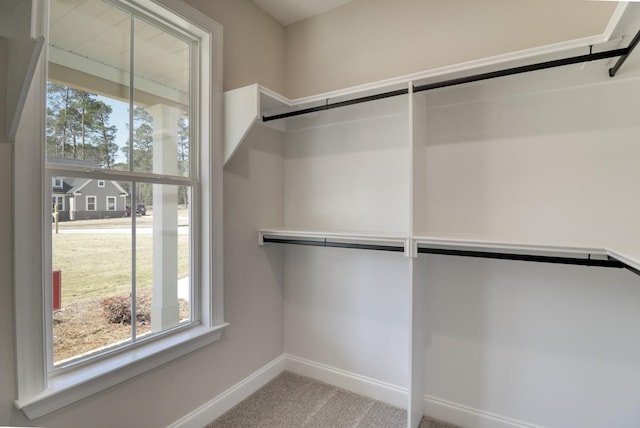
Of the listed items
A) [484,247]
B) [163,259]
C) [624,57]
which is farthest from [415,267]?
[163,259]

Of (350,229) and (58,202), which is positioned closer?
(58,202)

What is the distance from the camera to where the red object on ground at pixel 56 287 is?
131cm

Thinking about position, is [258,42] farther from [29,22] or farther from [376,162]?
[29,22]

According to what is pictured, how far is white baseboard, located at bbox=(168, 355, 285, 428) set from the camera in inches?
68.9

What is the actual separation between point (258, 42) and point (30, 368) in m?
2.20

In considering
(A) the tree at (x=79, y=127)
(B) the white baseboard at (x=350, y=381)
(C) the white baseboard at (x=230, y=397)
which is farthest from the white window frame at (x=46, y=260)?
(B) the white baseboard at (x=350, y=381)

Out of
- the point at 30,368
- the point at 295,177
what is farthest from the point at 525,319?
the point at 30,368

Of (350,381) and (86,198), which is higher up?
(86,198)

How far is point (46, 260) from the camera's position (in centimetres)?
125

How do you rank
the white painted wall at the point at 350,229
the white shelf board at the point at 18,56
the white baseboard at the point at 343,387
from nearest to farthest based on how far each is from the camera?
the white shelf board at the point at 18,56, the white baseboard at the point at 343,387, the white painted wall at the point at 350,229

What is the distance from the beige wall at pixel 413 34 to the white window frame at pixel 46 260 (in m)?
0.78

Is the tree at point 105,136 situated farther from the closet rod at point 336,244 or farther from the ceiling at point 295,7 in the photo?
the ceiling at point 295,7

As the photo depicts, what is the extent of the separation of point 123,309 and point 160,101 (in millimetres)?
1118

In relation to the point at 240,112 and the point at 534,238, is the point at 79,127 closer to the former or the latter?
the point at 240,112
